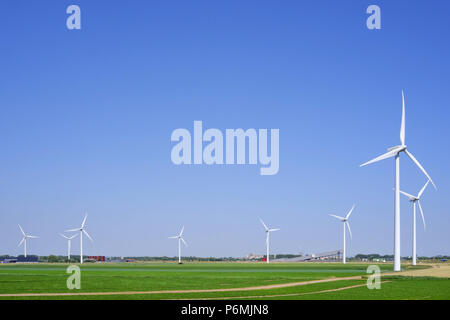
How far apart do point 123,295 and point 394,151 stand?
6157 centimetres

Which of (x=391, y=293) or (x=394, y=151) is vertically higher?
(x=394, y=151)

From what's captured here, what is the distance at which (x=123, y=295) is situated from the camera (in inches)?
1823
